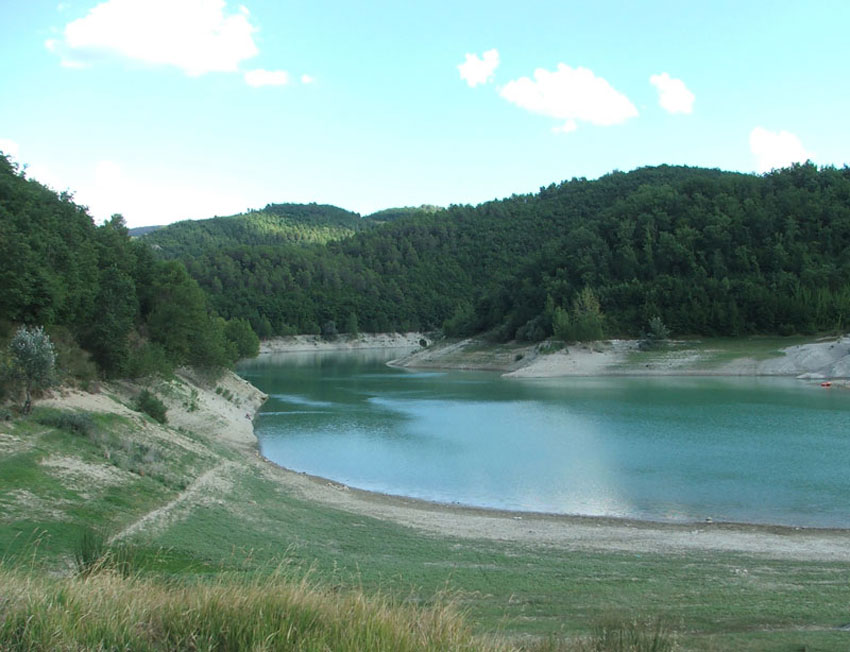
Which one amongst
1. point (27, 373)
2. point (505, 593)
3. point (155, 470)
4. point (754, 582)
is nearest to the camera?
point (505, 593)

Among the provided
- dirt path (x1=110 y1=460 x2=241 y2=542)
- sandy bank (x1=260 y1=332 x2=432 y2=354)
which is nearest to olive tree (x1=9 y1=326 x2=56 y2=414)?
dirt path (x1=110 y1=460 x2=241 y2=542)

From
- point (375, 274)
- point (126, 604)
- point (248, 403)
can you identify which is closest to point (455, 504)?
point (126, 604)

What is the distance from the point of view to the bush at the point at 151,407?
79.0ft

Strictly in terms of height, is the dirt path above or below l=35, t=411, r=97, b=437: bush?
below

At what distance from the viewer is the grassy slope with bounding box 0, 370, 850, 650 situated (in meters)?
7.31

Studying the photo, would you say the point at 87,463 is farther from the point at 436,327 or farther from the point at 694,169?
the point at 694,169

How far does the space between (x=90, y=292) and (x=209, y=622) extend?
927 inches

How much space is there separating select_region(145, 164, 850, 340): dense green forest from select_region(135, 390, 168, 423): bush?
1873 inches

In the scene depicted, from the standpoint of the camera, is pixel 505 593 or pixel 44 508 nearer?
pixel 505 593

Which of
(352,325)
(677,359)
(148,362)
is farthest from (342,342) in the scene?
(148,362)

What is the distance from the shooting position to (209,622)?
4.23 m

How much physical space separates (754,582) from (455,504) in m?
9.11

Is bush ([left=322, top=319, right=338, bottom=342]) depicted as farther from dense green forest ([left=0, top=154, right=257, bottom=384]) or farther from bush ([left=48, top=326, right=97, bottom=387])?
bush ([left=48, top=326, right=97, bottom=387])

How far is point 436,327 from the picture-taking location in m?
124
